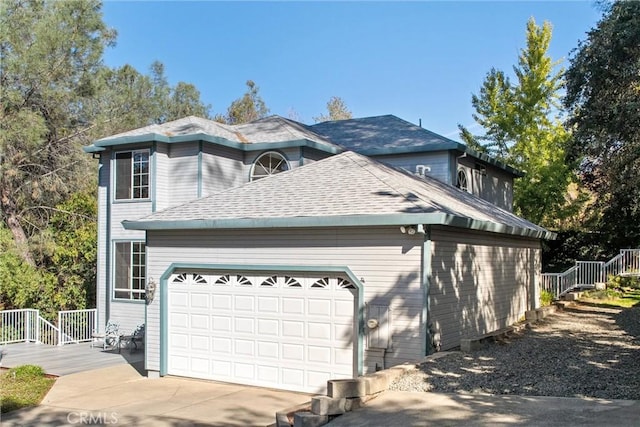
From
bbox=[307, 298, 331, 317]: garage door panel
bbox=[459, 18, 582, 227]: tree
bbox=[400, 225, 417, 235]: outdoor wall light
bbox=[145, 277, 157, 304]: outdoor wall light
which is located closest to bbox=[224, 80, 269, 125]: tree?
bbox=[459, 18, 582, 227]: tree

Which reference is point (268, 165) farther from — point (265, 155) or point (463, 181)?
point (463, 181)

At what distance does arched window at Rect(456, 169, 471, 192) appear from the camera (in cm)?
1843

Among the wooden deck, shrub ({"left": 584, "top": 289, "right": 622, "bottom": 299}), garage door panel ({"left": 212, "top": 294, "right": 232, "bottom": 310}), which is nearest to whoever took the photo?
garage door panel ({"left": 212, "top": 294, "right": 232, "bottom": 310})

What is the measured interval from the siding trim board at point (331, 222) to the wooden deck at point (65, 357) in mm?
3762

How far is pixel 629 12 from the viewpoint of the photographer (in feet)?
44.0

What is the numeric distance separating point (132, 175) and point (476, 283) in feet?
32.7

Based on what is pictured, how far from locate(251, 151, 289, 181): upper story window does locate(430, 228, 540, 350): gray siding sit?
6.31 meters

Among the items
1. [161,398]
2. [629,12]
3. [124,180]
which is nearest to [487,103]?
[629,12]

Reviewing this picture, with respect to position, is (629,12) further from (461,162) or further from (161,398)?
(161,398)

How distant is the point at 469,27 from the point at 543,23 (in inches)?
449

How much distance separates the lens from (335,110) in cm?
4472

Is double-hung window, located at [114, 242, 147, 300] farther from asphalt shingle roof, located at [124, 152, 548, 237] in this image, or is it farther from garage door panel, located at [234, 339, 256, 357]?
garage door panel, located at [234, 339, 256, 357]

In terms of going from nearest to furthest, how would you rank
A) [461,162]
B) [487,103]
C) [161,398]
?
[161,398] → [461,162] → [487,103]

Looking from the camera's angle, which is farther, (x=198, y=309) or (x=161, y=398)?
(x=198, y=309)
